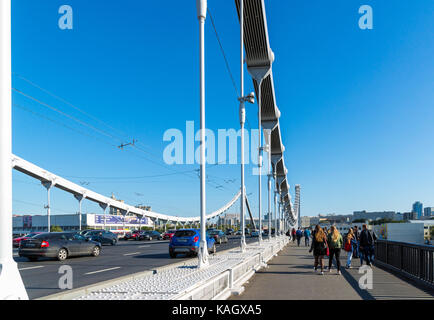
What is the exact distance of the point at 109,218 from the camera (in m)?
87.2

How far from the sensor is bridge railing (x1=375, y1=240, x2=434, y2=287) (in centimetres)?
1022

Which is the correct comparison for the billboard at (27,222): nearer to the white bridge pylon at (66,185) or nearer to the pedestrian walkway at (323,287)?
the white bridge pylon at (66,185)

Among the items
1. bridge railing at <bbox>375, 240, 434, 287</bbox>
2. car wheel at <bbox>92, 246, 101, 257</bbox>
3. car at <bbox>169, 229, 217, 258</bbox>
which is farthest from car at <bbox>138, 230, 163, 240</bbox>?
bridge railing at <bbox>375, 240, 434, 287</bbox>

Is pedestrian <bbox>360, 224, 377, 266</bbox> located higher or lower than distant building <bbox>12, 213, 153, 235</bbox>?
higher

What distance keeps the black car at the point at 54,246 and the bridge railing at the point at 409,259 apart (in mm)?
14909

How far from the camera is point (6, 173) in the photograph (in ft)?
13.3

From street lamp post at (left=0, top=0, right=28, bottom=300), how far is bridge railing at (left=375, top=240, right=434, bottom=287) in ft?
31.7

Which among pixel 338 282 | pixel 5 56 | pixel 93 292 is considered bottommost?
pixel 338 282

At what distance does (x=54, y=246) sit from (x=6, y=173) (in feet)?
54.8

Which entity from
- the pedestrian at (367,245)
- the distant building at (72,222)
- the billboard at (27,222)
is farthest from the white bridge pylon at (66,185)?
the pedestrian at (367,245)

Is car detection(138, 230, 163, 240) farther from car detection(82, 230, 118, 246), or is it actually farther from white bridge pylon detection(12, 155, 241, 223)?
white bridge pylon detection(12, 155, 241, 223)
